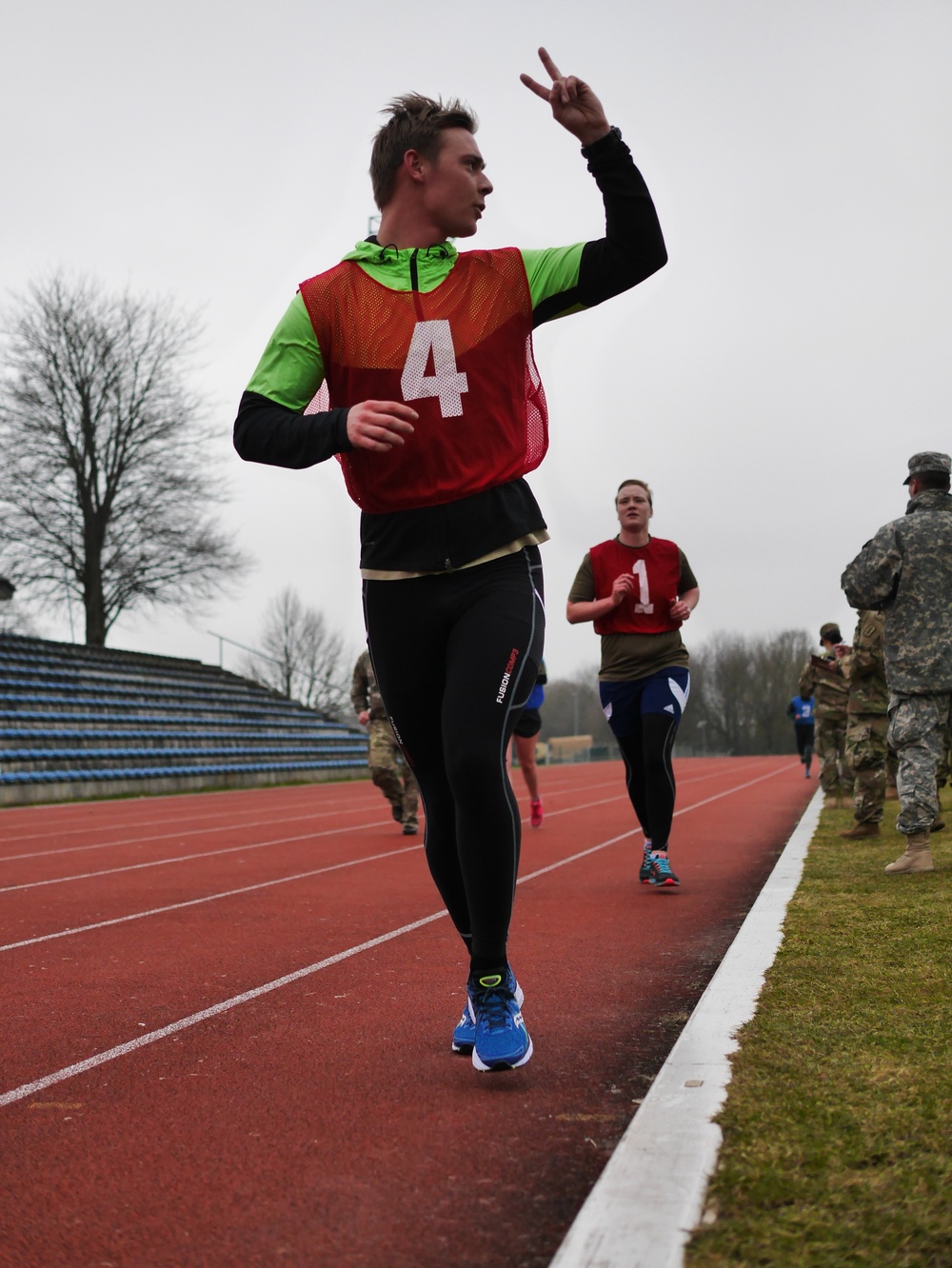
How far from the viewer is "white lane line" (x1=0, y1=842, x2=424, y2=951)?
571 centimetres

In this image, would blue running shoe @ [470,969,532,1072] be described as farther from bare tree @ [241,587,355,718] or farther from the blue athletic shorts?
bare tree @ [241,587,355,718]

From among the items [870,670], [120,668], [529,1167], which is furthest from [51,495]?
[529,1167]

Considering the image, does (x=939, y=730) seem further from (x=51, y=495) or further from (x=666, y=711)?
(x=51, y=495)

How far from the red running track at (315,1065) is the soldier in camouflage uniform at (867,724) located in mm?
1312

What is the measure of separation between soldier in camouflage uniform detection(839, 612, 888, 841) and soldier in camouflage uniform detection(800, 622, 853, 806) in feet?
7.22

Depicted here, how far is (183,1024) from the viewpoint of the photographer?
3758 mm

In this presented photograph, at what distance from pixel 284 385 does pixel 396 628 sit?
0.66 metres

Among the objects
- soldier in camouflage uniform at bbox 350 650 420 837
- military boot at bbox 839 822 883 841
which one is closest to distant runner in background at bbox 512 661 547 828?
soldier in camouflage uniform at bbox 350 650 420 837

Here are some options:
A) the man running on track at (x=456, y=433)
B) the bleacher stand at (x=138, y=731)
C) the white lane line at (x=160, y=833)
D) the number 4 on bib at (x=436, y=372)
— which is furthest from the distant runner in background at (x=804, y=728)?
the number 4 on bib at (x=436, y=372)

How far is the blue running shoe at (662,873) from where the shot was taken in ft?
21.8

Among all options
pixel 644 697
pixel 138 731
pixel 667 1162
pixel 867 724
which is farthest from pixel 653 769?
pixel 138 731

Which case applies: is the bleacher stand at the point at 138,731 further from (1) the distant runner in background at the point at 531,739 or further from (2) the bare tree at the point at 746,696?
(2) the bare tree at the point at 746,696

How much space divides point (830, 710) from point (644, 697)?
6.75m

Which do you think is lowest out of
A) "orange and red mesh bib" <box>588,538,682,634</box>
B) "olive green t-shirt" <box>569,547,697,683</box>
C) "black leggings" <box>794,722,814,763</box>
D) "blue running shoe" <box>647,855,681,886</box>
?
"blue running shoe" <box>647,855,681,886</box>
